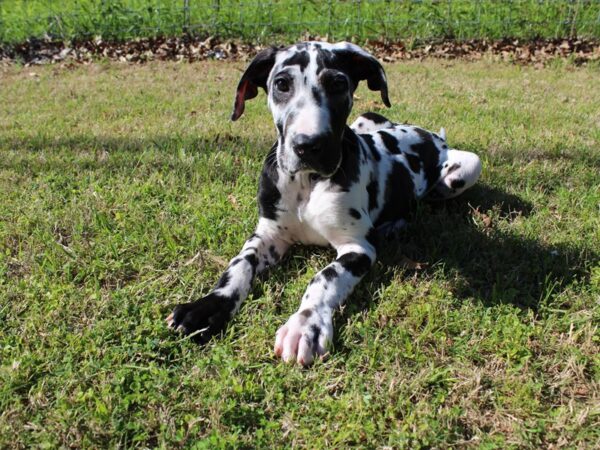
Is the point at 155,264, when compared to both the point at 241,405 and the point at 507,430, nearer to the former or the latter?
the point at 241,405

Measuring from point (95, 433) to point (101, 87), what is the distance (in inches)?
272

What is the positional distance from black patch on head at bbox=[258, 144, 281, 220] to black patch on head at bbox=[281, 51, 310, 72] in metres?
0.60

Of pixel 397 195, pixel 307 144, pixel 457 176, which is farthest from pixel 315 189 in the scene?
pixel 457 176

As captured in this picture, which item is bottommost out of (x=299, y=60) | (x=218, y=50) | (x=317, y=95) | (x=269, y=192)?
(x=218, y=50)

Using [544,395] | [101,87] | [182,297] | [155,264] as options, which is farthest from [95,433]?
[101,87]

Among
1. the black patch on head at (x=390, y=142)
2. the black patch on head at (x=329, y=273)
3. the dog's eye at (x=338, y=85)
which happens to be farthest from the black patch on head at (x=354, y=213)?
the black patch on head at (x=390, y=142)

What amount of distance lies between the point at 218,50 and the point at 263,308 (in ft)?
26.8

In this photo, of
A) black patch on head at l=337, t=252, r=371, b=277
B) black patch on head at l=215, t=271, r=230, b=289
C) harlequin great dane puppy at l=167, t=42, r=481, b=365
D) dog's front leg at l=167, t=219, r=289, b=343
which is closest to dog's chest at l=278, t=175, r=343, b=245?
harlequin great dane puppy at l=167, t=42, r=481, b=365

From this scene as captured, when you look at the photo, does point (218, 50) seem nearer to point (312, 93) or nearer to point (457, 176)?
point (457, 176)

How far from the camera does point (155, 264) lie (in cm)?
370

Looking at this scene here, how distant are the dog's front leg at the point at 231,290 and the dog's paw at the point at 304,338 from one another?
36cm

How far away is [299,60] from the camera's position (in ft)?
11.1

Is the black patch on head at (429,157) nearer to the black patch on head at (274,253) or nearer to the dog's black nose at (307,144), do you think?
the black patch on head at (274,253)

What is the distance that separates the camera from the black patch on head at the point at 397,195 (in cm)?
426
